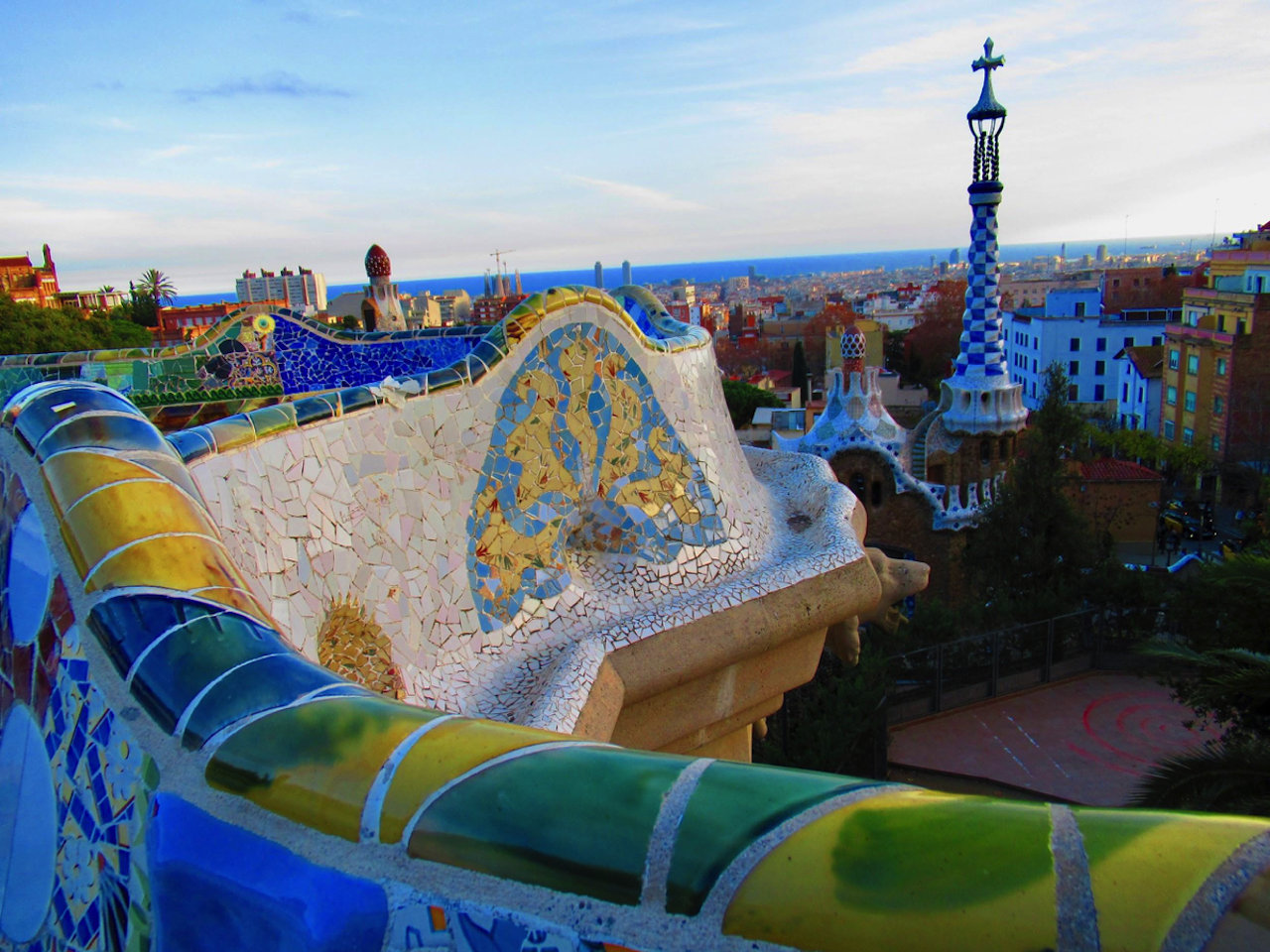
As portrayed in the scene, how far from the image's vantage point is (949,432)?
1369 cm

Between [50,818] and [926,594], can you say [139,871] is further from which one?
[926,594]

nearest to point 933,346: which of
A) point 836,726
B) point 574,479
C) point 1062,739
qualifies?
point 1062,739

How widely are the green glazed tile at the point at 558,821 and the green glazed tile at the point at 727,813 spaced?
3 centimetres

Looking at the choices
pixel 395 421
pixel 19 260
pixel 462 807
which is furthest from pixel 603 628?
pixel 19 260

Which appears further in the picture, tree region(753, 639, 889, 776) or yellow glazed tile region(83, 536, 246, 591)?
tree region(753, 639, 889, 776)

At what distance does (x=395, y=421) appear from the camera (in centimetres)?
271

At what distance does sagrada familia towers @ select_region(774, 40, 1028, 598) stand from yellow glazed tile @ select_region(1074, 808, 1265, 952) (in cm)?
1239

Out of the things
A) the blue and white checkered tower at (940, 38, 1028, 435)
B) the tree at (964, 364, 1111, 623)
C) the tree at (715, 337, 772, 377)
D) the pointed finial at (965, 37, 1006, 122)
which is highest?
the pointed finial at (965, 37, 1006, 122)

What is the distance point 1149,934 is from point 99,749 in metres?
1.02

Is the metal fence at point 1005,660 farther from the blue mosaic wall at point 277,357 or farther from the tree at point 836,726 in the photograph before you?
the blue mosaic wall at point 277,357

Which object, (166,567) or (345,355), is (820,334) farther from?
(166,567)

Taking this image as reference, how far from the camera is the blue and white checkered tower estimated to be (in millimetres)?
13375

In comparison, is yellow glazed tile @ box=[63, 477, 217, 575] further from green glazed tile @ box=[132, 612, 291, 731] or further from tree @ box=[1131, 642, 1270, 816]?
tree @ box=[1131, 642, 1270, 816]

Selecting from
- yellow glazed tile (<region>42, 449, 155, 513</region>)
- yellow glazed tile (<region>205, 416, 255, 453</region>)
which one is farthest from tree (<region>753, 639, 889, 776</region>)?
yellow glazed tile (<region>42, 449, 155, 513</region>)
